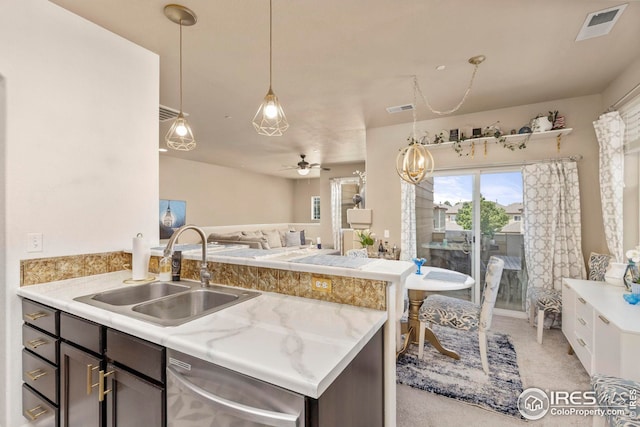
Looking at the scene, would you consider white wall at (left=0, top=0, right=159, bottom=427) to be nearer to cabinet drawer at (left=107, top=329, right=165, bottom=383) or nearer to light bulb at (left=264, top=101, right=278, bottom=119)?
cabinet drawer at (left=107, top=329, right=165, bottom=383)

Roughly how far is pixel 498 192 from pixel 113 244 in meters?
4.46

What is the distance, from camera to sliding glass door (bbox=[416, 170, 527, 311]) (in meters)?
3.94

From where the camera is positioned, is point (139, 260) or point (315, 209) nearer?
point (139, 260)

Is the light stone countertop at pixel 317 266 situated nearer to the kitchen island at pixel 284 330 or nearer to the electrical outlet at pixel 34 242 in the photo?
the kitchen island at pixel 284 330

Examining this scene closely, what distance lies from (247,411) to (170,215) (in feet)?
21.8

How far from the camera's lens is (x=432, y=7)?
193cm

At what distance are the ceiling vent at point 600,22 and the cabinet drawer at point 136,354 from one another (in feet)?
10.8

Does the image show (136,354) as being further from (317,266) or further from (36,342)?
(36,342)

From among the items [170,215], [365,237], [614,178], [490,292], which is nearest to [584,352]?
[490,292]

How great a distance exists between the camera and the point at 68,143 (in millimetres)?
1945

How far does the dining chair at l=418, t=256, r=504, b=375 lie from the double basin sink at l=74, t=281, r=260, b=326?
5.80 ft

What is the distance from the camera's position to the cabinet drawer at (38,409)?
5.14ft

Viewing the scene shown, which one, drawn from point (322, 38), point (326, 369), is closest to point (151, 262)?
point (326, 369)

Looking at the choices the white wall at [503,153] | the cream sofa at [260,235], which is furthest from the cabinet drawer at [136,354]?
the cream sofa at [260,235]
